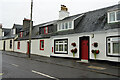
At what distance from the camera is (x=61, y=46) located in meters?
17.0

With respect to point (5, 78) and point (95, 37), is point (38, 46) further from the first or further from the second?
point (5, 78)

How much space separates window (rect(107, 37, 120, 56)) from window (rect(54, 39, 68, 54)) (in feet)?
19.6

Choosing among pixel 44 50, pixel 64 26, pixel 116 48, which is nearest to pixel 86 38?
pixel 116 48

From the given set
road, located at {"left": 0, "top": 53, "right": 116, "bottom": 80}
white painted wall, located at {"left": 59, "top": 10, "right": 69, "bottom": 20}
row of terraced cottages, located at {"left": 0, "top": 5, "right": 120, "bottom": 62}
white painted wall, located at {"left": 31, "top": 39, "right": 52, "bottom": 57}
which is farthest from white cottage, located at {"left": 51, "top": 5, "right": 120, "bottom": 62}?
road, located at {"left": 0, "top": 53, "right": 116, "bottom": 80}

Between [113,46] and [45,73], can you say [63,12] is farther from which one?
[45,73]

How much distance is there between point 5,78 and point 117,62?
31.2ft

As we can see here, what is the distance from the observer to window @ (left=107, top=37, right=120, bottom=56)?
445 inches

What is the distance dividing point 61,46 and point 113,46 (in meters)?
7.35

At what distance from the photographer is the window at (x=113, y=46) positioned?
37.1ft

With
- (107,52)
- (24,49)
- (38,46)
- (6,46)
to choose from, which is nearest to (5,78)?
(107,52)

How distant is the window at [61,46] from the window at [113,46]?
5.96 m

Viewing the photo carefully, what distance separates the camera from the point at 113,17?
12664mm

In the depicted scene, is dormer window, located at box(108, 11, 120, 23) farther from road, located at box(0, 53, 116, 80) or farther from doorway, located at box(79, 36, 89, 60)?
road, located at box(0, 53, 116, 80)

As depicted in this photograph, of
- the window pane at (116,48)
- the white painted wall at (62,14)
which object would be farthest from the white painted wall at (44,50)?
the window pane at (116,48)
